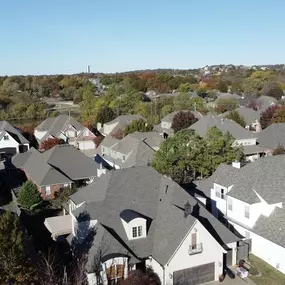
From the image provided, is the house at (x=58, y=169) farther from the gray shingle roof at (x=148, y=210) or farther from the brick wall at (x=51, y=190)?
the gray shingle roof at (x=148, y=210)

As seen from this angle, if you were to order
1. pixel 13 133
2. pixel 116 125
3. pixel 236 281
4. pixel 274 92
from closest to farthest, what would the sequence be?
pixel 236 281 → pixel 13 133 → pixel 116 125 → pixel 274 92

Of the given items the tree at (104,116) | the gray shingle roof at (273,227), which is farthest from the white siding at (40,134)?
the gray shingle roof at (273,227)

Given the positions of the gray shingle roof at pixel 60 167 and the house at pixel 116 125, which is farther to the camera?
the house at pixel 116 125

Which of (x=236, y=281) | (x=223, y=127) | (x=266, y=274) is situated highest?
(x=223, y=127)

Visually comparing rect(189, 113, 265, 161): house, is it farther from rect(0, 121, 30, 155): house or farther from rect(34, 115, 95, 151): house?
rect(0, 121, 30, 155): house

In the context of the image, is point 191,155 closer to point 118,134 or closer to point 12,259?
point 12,259

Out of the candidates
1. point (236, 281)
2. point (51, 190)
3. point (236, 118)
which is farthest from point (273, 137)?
point (236, 281)

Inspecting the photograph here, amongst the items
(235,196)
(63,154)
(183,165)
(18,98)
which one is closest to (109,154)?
(63,154)
